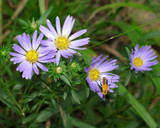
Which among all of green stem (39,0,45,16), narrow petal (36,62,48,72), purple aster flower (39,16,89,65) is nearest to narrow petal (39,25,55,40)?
purple aster flower (39,16,89,65)

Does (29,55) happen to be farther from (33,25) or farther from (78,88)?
(78,88)

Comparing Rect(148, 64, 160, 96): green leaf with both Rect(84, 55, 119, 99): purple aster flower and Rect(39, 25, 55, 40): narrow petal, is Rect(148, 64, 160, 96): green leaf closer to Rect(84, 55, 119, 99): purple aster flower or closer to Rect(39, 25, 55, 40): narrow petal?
Rect(84, 55, 119, 99): purple aster flower

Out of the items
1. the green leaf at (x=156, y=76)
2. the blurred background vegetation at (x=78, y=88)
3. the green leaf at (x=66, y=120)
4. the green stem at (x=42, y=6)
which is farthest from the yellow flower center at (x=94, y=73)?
the green stem at (x=42, y=6)

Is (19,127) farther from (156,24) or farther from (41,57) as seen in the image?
(156,24)

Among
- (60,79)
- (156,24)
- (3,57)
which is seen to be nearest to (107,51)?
(156,24)

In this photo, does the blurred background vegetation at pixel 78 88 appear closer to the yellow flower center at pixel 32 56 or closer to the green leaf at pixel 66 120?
Result: the green leaf at pixel 66 120

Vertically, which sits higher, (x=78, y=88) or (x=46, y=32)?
(x=46, y=32)

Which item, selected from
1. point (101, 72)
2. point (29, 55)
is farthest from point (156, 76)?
point (29, 55)
